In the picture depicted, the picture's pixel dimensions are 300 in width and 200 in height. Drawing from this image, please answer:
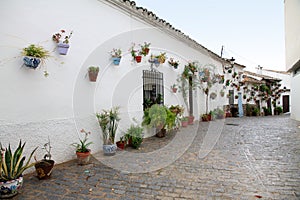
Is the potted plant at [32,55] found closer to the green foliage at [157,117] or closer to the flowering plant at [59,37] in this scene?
the flowering plant at [59,37]

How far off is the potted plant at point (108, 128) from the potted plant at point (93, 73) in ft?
3.05

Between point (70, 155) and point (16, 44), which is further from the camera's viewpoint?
point (70, 155)

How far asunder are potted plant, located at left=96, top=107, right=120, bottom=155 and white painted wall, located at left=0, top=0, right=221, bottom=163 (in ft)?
0.52

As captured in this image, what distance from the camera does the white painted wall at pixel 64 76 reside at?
139 inches

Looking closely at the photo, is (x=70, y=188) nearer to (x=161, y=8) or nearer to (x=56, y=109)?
(x=56, y=109)

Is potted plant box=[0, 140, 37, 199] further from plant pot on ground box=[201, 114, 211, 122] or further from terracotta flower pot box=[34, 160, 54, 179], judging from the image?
plant pot on ground box=[201, 114, 211, 122]

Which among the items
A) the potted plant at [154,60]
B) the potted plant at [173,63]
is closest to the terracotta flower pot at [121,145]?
the potted plant at [154,60]

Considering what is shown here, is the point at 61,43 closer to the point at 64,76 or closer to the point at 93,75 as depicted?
the point at 64,76

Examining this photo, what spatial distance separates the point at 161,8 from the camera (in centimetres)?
937

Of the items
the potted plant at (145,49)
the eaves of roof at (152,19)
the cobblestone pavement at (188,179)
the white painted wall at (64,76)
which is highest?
the eaves of roof at (152,19)

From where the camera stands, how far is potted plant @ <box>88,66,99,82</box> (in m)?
4.87

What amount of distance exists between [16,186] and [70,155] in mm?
1631

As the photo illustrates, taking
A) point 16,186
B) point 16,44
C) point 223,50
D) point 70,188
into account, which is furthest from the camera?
point 223,50

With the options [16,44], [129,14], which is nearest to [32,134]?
[16,44]
